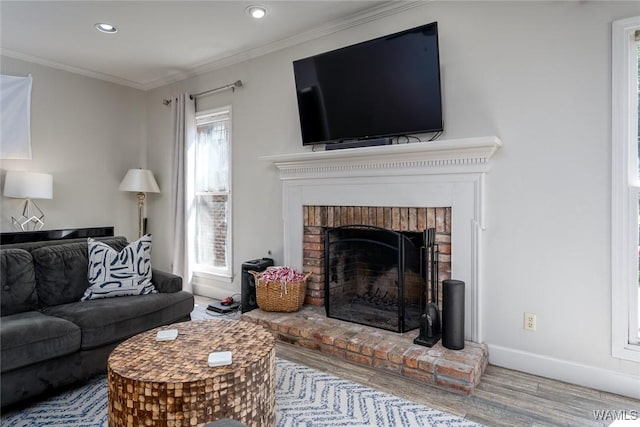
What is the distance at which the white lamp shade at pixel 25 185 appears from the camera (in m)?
3.44

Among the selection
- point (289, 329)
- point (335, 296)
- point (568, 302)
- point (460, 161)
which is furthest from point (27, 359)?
point (568, 302)

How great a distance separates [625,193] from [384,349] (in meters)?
1.67

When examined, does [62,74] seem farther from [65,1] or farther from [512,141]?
[512,141]

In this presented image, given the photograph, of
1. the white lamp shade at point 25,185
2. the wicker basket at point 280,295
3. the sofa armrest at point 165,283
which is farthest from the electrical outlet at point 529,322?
the white lamp shade at point 25,185

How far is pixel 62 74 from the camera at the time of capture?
13.4ft

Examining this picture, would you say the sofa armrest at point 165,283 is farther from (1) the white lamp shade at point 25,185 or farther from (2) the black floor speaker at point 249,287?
(1) the white lamp shade at point 25,185

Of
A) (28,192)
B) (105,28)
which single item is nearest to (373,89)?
(105,28)

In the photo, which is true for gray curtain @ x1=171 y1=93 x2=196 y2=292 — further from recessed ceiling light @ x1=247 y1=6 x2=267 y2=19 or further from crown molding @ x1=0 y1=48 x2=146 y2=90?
recessed ceiling light @ x1=247 y1=6 x2=267 y2=19

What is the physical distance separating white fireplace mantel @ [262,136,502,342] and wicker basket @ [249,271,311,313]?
2.45ft

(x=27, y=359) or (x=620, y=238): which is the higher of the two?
(x=620, y=238)

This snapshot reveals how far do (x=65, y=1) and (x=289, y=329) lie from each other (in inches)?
120

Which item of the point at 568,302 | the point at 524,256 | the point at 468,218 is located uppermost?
the point at 468,218

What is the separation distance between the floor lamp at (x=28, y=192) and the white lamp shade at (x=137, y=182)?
0.73 meters

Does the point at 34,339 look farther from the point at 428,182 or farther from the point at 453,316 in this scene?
the point at 428,182
